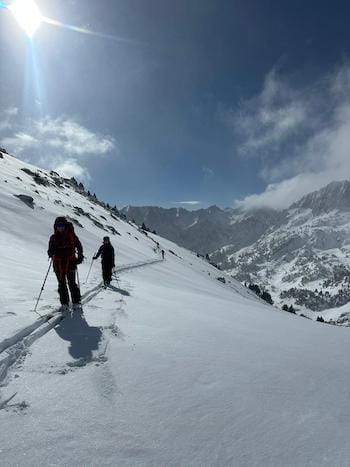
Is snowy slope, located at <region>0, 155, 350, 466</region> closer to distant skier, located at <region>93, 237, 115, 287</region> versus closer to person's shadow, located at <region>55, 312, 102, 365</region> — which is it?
person's shadow, located at <region>55, 312, 102, 365</region>

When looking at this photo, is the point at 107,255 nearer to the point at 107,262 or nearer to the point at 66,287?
the point at 107,262

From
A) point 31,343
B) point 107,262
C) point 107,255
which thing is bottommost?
point 31,343

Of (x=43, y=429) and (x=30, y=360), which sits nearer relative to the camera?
(x=43, y=429)

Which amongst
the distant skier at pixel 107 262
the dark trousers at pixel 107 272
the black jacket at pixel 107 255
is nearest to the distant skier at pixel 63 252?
the distant skier at pixel 107 262

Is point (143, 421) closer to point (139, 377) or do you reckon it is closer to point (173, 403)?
point (173, 403)

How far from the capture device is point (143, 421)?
362 cm

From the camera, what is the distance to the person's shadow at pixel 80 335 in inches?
226

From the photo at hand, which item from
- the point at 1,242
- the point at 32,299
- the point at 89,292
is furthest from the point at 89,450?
the point at 1,242

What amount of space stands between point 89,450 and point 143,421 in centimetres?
70

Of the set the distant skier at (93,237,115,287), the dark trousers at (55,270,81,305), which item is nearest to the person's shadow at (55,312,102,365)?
the dark trousers at (55,270,81,305)

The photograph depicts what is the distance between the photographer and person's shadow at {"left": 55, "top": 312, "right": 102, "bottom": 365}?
226 inches

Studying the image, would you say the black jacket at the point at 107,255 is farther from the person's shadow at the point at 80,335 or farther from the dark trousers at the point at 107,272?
the person's shadow at the point at 80,335

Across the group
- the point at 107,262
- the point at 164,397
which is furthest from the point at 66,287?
the point at 107,262

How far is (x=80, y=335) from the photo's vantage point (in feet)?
23.0
